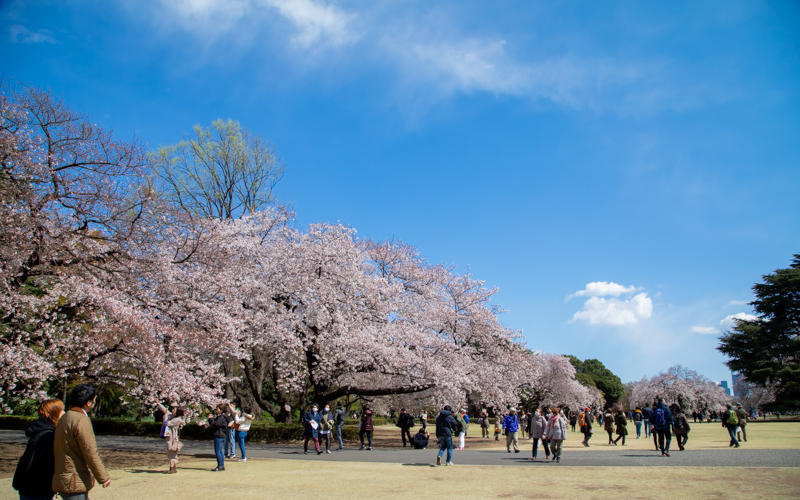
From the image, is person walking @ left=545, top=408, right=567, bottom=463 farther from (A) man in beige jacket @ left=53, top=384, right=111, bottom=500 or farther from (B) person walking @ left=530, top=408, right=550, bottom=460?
(A) man in beige jacket @ left=53, top=384, right=111, bottom=500

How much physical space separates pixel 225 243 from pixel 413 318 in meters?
9.54

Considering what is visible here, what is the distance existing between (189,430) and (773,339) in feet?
152

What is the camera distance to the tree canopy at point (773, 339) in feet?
130

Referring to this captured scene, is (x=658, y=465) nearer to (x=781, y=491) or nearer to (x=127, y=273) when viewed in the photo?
(x=781, y=491)

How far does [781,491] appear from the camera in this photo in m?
7.62

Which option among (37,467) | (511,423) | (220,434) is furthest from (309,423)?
(37,467)

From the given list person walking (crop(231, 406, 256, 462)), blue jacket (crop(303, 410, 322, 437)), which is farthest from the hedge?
person walking (crop(231, 406, 256, 462))

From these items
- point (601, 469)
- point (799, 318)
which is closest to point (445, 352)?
point (601, 469)

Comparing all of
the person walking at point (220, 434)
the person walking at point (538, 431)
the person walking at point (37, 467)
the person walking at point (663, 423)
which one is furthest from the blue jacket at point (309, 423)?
the person walking at point (37, 467)

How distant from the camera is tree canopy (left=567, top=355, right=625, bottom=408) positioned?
272 ft

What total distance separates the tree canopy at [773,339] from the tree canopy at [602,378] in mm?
39206

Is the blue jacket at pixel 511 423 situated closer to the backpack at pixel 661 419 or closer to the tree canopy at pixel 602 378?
the backpack at pixel 661 419

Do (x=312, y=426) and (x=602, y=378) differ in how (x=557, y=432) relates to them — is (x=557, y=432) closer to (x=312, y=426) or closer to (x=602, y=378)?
(x=312, y=426)

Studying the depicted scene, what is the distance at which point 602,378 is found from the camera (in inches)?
3300
